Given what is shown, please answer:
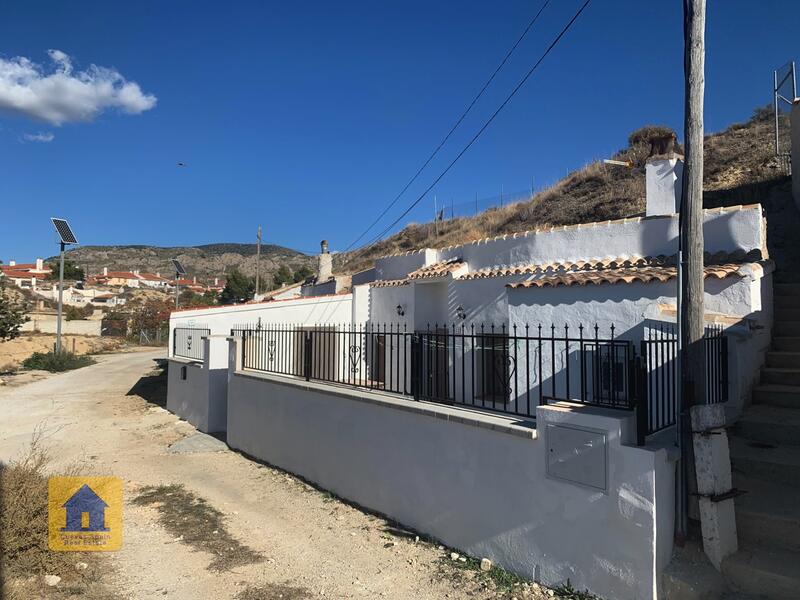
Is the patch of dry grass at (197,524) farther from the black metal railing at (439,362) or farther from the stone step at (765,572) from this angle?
the stone step at (765,572)

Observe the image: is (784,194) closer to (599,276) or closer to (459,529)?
(599,276)

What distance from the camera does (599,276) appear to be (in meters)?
7.68

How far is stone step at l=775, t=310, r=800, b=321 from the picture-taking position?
7477mm

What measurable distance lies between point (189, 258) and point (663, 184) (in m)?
105

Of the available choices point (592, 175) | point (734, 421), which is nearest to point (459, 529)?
point (734, 421)

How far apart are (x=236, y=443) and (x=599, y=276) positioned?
7209 millimetres

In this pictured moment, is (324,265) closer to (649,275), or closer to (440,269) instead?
(440,269)

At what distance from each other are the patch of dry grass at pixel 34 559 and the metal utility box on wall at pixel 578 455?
3.81 meters

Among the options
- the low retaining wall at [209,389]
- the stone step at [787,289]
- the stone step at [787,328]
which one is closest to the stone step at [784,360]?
the stone step at [787,328]

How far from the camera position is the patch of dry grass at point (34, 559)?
4.26 m

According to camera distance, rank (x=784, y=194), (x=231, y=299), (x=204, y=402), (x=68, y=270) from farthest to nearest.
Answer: (x=68, y=270) < (x=231, y=299) < (x=784, y=194) < (x=204, y=402)

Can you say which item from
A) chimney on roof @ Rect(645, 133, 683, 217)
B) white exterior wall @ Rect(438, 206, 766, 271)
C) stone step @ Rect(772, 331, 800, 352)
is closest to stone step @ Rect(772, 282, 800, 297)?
white exterior wall @ Rect(438, 206, 766, 271)

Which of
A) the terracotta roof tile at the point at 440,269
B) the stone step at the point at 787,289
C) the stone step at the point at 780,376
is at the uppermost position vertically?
the terracotta roof tile at the point at 440,269

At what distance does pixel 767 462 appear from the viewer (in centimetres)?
434
